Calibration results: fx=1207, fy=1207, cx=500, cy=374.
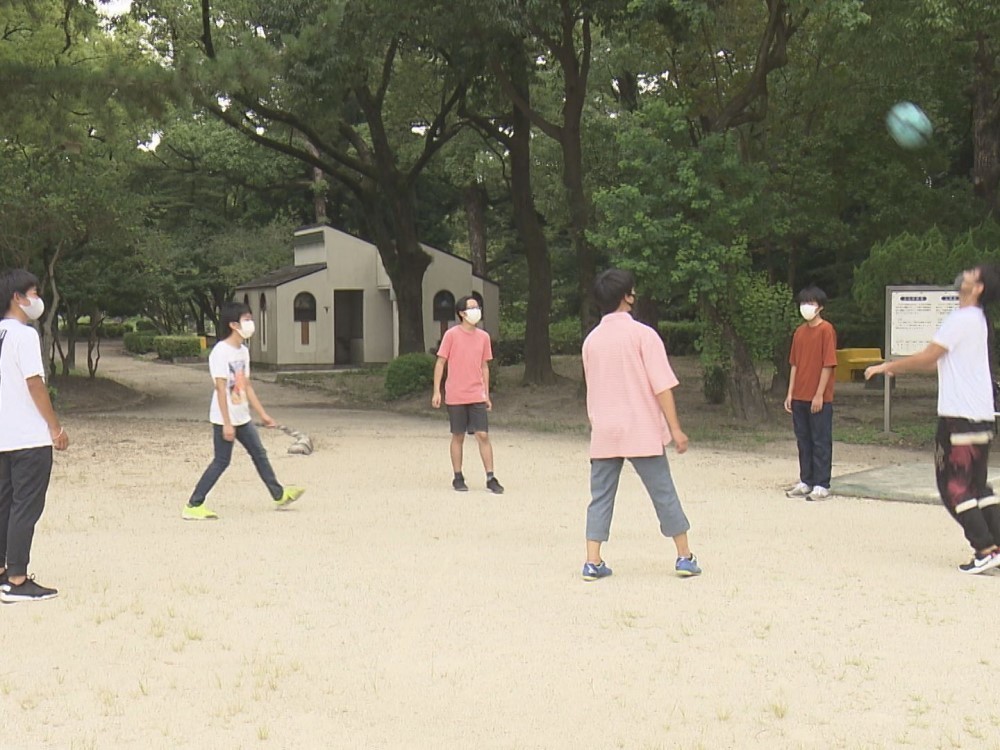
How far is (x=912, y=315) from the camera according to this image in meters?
16.6

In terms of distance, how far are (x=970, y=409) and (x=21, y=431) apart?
5527 mm

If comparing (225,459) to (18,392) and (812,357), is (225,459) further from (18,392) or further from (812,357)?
Answer: (812,357)

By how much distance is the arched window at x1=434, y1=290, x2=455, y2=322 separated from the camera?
39656mm

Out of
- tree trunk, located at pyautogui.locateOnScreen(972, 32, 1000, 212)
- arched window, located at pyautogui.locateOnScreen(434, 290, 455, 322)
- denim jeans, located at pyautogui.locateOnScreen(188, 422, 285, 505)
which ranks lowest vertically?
denim jeans, located at pyautogui.locateOnScreen(188, 422, 285, 505)

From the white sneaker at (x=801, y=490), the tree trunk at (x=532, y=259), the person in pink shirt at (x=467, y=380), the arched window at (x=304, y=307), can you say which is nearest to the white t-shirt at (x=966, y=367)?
the white sneaker at (x=801, y=490)

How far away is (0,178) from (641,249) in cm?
1196

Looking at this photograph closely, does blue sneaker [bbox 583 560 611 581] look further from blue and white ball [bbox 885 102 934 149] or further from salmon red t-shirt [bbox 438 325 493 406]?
blue and white ball [bbox 885 102 934 149]

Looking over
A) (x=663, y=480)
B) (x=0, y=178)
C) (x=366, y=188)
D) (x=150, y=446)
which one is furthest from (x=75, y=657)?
(x=366, y=188)

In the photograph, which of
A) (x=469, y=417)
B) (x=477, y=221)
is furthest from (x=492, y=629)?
(x=477, y=221)

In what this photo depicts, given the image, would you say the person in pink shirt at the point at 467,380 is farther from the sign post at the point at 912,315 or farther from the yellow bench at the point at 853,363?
the yellow bench at the point at 853,363

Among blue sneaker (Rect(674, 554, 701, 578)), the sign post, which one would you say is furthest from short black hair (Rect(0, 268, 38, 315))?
the sign post

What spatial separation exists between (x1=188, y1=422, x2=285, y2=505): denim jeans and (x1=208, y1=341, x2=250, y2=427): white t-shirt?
0.10m

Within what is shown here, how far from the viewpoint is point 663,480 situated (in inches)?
279

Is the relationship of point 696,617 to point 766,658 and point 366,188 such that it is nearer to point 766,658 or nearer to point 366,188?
point 766,658
